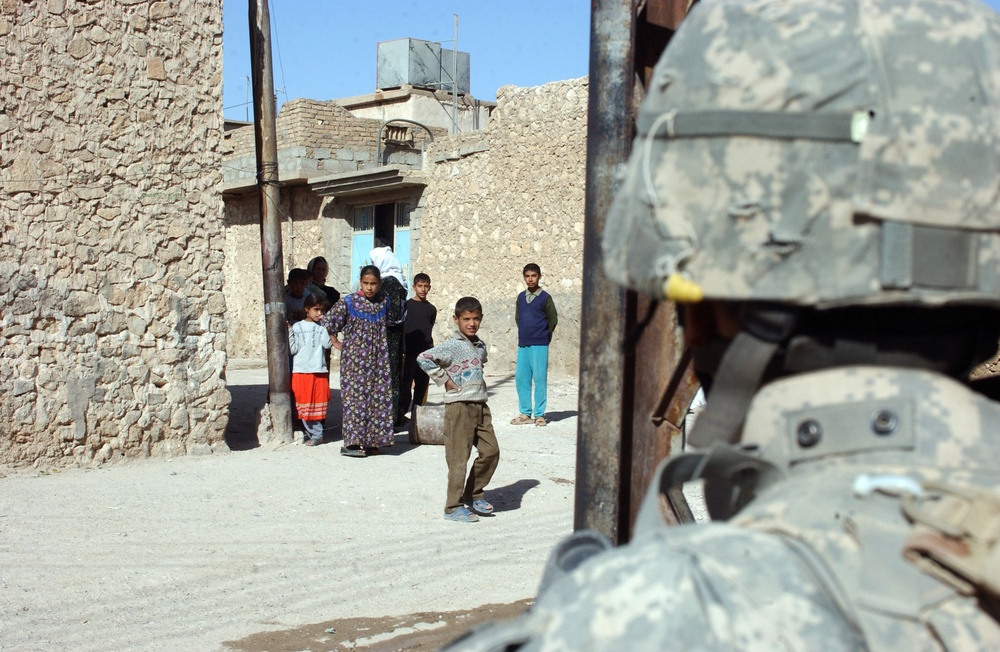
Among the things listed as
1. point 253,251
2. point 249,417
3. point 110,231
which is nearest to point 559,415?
point 249,417

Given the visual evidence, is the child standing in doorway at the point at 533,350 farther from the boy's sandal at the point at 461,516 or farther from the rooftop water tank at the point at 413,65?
the rooftop water tank at the point at 413,65

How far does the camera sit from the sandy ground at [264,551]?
4305mm

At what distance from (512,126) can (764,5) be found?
12.7m

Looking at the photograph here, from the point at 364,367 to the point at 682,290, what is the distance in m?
7.33

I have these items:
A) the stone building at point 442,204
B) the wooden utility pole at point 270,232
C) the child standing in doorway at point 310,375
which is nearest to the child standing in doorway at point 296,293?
the child standing in doorway at point 310,375

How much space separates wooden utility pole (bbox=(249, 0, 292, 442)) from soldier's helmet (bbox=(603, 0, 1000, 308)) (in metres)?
7.58

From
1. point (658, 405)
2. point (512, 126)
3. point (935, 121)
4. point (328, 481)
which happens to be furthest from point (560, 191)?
point (935, 121)

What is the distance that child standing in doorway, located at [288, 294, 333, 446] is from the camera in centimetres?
852

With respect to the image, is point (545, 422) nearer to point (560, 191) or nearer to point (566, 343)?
point (566, 343)

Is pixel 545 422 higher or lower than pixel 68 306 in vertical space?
lower

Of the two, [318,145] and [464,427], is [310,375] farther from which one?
[318,145]

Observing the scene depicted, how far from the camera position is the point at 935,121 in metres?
0.99

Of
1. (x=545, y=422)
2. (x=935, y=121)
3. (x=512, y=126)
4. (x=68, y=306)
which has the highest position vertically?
(x=512, y=126)

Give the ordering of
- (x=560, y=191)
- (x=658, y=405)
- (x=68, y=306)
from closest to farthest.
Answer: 1. (x=658, y=405)
2. (x=68, y=306)
3. (x=560, y=191)
